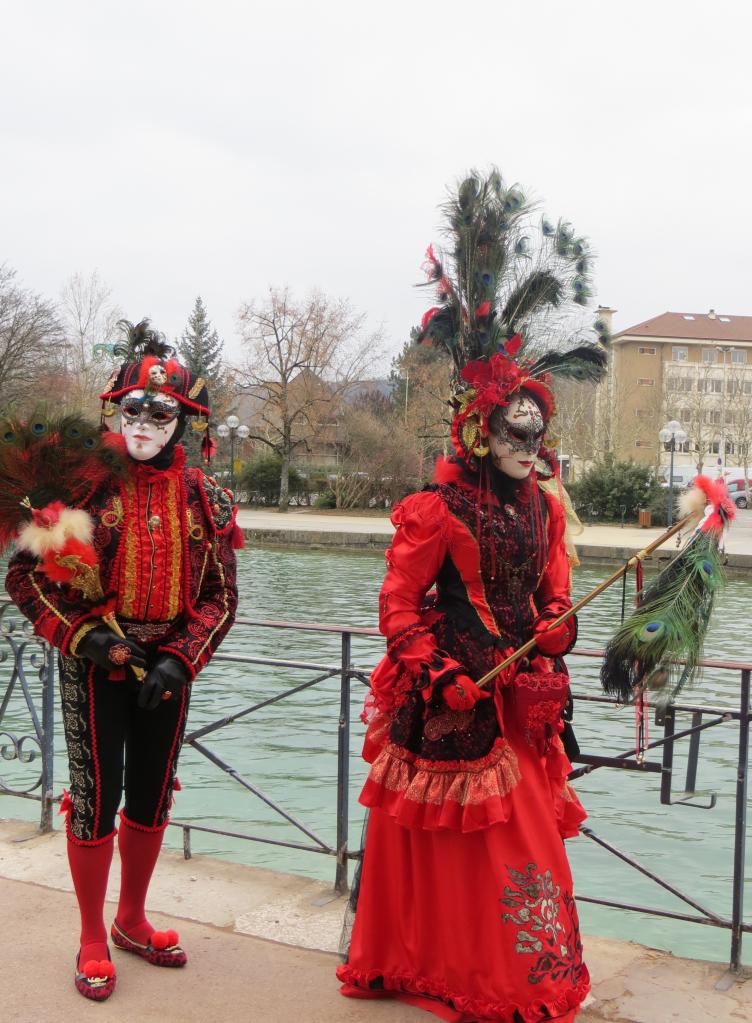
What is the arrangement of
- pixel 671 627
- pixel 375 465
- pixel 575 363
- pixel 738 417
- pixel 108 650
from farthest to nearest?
pixel 738 417 < pixel 375 465 < pixel 575 363 < pixel 108 650 < pixel 671 627

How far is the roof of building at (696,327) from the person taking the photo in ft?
221

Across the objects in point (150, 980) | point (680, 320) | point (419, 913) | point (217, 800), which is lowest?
point (217, 800)

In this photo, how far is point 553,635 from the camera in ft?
9.05

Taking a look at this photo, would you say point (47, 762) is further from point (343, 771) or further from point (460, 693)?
point (460, 693)

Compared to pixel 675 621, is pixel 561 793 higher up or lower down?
lower down

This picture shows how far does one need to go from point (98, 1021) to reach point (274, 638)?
9.47 metres

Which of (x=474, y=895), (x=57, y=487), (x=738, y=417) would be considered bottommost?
(x=474, y=895)

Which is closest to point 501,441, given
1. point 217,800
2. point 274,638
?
point 217,800

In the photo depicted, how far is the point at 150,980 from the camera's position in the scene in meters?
2.91

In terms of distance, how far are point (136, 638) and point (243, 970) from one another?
102 cm

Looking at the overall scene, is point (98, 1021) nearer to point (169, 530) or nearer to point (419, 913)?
point (419, 913)

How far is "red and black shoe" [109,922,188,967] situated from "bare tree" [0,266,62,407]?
34601 mm

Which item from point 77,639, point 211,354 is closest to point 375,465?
point 211,354

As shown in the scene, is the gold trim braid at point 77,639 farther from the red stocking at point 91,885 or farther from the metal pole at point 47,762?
the metal pole at point 47,762
